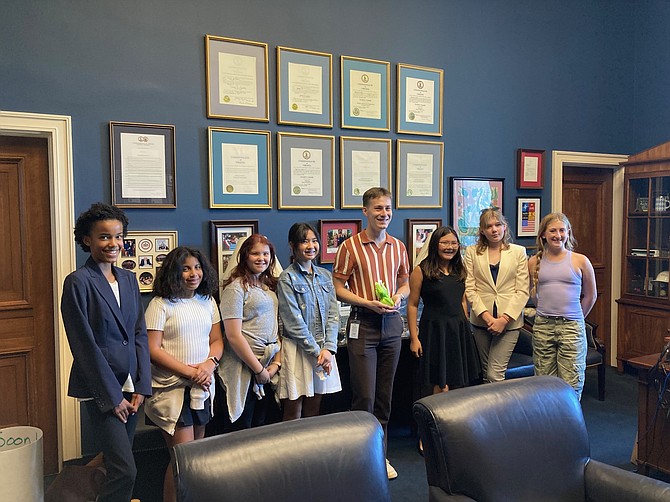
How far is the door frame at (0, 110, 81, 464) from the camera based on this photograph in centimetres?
277

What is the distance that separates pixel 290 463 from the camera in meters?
1.43

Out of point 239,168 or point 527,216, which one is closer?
point 239,168

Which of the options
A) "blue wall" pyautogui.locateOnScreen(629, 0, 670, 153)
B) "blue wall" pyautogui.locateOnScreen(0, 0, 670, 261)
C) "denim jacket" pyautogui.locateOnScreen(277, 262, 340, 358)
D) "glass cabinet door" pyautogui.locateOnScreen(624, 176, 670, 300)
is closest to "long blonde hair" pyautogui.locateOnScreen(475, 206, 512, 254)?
"blue wall" pyautogui.locateOnScreen(0, 0, 670, 261)

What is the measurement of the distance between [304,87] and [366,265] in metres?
1.36

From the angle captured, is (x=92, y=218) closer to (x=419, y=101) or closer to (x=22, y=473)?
(x=22, y=473)

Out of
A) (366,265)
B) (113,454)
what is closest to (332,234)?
(366,265)

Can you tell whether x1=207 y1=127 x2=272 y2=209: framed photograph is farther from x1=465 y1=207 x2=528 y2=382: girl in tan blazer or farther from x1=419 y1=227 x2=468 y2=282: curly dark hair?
x1=465 y1=207 x2=528 y2=382: girl in tan blazer

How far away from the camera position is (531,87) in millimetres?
4371

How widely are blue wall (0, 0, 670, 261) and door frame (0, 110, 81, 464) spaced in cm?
7

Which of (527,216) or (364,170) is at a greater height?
(364,170)

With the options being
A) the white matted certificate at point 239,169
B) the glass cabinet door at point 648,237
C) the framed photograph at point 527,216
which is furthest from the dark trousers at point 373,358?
the glass cabinet door at point 648,237

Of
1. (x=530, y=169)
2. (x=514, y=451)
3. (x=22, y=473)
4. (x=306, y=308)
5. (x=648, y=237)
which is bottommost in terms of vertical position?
(x=22, y=473)

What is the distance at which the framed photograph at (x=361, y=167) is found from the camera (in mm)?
3641

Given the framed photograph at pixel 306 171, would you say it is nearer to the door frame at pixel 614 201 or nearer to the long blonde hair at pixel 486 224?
the long blonde hair at pixel 486 224
